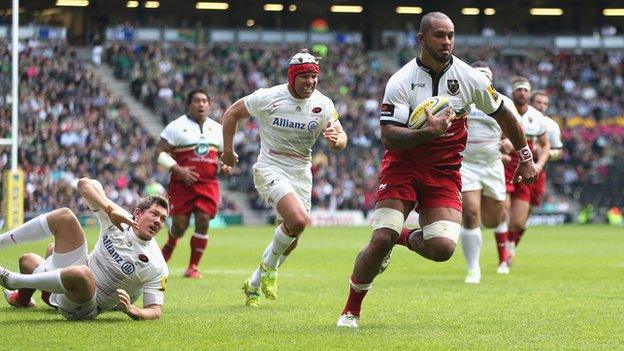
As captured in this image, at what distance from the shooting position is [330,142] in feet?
37.4

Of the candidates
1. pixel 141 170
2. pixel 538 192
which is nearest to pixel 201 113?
pixel 538 192

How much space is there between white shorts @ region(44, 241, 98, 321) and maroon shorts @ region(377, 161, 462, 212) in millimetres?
2514

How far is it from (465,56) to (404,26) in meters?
7.12

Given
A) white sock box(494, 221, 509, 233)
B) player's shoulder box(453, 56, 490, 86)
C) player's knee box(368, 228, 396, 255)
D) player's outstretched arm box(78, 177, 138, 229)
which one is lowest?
white sock box(494, 221, 509, 233)

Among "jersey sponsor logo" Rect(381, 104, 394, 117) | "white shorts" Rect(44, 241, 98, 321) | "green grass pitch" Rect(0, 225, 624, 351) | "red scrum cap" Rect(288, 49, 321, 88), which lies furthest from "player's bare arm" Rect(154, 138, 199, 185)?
"jersey sponsor logo" Rect(381, 104, 394, 117)

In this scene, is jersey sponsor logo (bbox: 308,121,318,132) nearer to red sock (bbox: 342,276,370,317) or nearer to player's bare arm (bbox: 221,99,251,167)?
player's bare arm (bbox: 221,99,251,167)

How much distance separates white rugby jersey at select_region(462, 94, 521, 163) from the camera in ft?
52.6

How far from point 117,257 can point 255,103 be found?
2.78m

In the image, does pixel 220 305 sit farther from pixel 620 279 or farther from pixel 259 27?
pixel 259 27

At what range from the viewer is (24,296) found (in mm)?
10961

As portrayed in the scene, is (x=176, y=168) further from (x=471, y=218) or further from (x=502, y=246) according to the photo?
(x=502, y=246)

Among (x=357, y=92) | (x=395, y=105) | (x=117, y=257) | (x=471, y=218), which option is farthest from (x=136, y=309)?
(x=357, y=92)

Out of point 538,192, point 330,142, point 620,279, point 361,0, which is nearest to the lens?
point 330,142

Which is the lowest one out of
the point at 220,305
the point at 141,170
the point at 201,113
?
the point at 141,170
